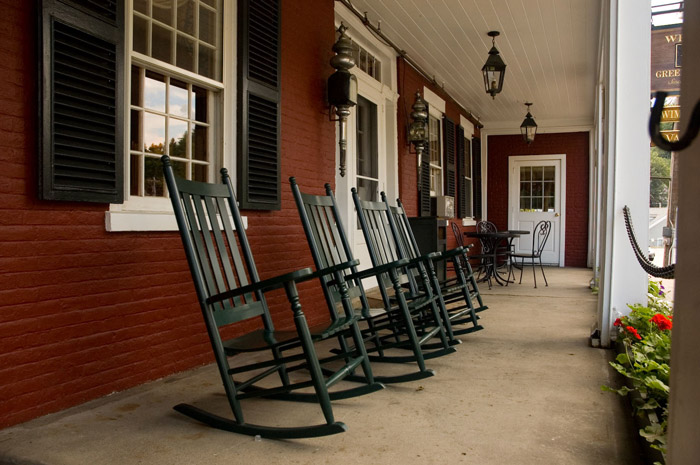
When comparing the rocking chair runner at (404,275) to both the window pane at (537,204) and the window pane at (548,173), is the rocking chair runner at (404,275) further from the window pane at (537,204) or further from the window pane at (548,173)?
the window pane at (548,173)

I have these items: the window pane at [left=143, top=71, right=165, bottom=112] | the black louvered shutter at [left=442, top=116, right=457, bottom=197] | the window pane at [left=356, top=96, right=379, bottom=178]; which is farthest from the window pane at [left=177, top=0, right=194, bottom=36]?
the black louvered shutter at [left=442, top=116, right=457, bottom=197]

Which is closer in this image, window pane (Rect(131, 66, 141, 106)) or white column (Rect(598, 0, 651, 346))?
window pane (Rect(131, 66, 141, 106))

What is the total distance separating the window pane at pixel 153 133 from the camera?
9.61 feet

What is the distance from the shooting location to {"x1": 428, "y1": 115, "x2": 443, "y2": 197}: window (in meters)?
8.03

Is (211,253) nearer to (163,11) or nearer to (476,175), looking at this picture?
(163,11)

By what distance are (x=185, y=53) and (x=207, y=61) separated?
0.20 meters

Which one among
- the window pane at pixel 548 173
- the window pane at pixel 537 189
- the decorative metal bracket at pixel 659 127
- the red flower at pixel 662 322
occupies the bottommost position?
the red flower at pixel 662 322

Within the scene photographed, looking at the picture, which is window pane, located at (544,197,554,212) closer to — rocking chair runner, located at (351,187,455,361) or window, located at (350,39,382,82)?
window, located at (350,39,382,82)

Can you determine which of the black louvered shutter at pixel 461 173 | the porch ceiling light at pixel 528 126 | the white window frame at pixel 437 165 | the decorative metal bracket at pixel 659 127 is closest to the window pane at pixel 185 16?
the decorative metal bracket at pixel 659 127

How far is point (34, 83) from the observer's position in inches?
88.4

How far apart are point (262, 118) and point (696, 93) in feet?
10.2

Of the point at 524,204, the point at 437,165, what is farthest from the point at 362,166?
the point at 524,204

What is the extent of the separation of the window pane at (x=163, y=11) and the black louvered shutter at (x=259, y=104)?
51 cm

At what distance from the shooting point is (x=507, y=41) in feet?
20.3
